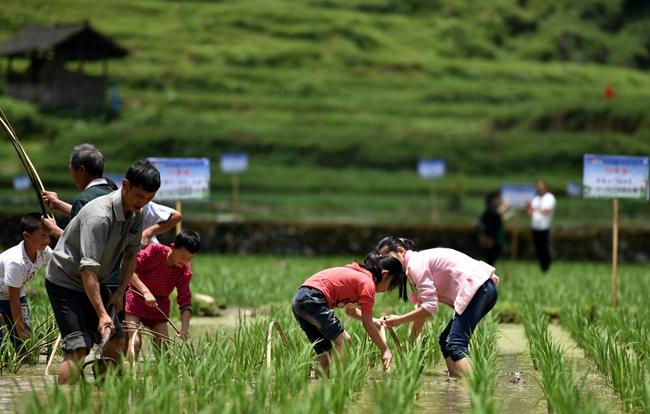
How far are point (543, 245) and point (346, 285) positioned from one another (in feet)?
38.6

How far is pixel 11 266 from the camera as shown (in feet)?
26.5

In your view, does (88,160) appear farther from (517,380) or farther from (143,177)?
(517,380)

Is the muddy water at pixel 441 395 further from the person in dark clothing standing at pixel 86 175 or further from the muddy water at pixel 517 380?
the person in dark clothing standing at pixel 86 175

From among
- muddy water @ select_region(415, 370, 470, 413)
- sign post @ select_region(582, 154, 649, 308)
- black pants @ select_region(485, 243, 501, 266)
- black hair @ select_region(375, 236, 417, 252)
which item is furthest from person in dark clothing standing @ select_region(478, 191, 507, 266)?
black hair @ select_region(375, 236, 417, 252)

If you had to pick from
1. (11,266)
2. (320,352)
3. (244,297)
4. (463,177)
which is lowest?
(463,177)

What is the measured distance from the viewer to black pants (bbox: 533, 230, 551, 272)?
18.8m

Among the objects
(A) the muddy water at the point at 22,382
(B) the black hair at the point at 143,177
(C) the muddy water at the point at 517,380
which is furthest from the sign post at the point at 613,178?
(B) the black hair at the point at 143,177

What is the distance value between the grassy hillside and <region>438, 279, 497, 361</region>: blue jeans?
69.0 ft

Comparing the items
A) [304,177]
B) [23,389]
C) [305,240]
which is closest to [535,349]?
[23,389]

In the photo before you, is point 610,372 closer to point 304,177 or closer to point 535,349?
point 535,349

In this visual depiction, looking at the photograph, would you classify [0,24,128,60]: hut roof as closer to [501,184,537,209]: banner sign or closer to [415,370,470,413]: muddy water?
[501,184,537,209]: banner sign

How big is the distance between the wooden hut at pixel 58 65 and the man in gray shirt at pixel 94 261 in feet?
128

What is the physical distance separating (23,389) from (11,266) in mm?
1093

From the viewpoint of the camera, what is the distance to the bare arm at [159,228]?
8.66m
